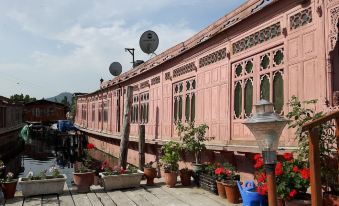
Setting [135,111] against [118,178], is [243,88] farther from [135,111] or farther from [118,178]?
[135,111]

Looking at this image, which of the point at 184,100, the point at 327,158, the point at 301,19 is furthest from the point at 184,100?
the point at 327,158

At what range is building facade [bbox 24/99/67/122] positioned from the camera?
63906 mm

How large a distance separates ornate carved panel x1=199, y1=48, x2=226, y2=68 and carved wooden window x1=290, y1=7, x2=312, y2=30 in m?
2.90

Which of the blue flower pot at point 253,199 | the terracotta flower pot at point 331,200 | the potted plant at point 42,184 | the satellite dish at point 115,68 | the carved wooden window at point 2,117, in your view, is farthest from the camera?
the satellite dish at point 115,68

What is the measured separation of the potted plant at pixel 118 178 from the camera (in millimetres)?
9477

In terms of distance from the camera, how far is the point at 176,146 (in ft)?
34.6

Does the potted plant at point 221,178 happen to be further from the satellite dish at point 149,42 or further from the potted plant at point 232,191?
the satellite dish at point 149,42

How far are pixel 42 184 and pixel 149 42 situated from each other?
42.2 ft

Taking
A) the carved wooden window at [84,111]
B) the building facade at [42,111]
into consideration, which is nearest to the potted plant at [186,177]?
the carved wooden window at [84,111]

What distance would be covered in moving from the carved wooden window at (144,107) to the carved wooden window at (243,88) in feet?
26.9

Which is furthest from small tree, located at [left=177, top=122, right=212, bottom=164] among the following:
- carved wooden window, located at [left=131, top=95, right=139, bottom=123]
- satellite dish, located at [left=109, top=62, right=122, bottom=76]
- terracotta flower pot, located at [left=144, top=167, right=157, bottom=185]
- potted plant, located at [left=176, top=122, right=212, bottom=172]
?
satellite dish, located at [left=109, top=62, right=122, bottom=76]

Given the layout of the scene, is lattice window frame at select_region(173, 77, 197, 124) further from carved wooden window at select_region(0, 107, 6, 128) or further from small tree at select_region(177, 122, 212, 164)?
carved wooden window at select_region(0, 107, 6, 128)

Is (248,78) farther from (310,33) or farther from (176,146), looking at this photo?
(176,146)

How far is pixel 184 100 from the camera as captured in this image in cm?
1288
